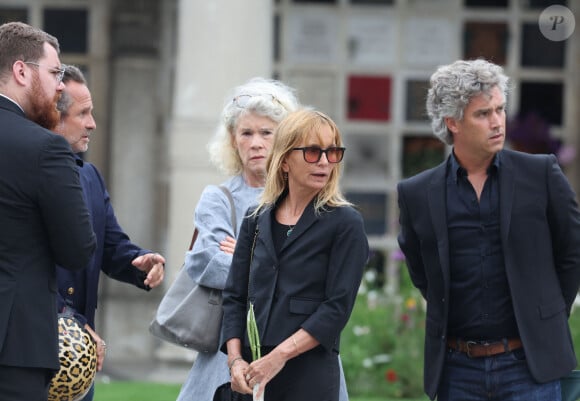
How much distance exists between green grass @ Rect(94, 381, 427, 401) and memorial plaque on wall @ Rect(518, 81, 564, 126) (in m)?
4.08

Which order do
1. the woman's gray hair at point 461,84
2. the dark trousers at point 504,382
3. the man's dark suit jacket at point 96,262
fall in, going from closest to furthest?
the dark trousers at point 504,382
the woman's gray hair at point 461,84
the man's dark suit jacket at point 96,262

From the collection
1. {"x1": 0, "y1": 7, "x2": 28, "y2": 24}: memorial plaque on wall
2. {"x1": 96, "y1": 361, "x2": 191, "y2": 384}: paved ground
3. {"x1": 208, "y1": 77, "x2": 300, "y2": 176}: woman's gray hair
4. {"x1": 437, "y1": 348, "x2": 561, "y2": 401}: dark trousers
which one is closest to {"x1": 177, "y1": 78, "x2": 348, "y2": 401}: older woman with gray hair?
{"x1": 208, "y1": 77, "x2": 300, "y2": 176}: woman's gray hair

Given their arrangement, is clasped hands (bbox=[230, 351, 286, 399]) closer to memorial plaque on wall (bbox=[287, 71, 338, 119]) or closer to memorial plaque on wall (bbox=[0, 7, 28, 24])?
memorial plaque on wall (bbox=[287, 71, 338, 119])

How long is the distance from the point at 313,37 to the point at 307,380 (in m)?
8.21

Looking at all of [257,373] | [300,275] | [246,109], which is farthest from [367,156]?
[257,373]

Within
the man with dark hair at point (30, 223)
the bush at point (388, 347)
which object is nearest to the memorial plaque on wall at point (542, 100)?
the bush at point (388, 347)

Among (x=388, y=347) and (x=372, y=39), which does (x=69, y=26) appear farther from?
(x=388, y=347)

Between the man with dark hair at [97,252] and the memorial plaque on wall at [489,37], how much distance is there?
750cm

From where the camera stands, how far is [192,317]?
5074 mm

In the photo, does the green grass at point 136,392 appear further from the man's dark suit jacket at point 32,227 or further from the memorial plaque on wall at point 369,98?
the man's dark suit jacket at point 32,227

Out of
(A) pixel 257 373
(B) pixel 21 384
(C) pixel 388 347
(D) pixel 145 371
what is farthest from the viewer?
(D) pixel 145 371

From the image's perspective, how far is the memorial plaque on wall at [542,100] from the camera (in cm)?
1241

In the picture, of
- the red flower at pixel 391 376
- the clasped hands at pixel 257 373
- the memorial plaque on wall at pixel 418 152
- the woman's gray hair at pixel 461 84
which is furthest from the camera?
the memorial plaque on wall at pixel 418 152

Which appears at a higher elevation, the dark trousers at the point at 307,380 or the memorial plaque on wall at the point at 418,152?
the memorial plaque on wall at the point at 418,152
